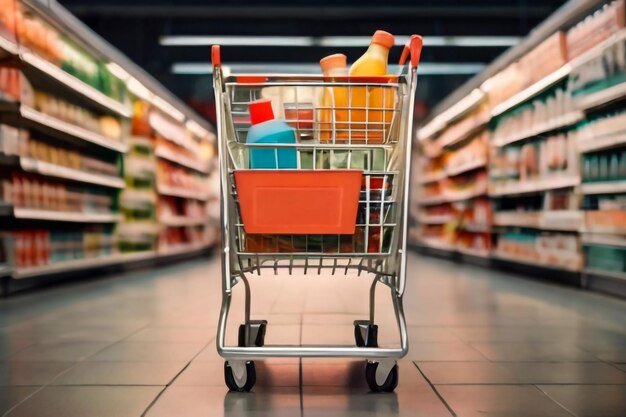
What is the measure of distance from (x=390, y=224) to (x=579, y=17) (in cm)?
379

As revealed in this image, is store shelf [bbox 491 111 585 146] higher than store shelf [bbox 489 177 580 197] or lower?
higher

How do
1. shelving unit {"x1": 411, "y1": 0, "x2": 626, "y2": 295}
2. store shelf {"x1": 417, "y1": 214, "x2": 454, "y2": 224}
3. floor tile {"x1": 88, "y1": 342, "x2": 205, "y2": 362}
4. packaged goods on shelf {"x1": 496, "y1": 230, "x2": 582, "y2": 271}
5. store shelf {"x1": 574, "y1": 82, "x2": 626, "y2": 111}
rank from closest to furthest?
floor tile {"x1": 88, "y1": 342, "x2": 205, "y2": 362}
store shelf {"x1": 574, "y1": 82, "x2": 626, "y2": 111}
shelving unit {"x1": 411, "y1": 0, "x2": 626, "y2": 295}
packaged goods on shelf {"x1": 496, "y1": 230, "x2": 582, "y2": 271}
store shelf {"x1": 417, "y1": 214, "x2": 454, "y2": 224}

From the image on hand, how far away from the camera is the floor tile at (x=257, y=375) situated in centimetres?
183

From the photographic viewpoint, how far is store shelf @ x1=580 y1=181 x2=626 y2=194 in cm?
391

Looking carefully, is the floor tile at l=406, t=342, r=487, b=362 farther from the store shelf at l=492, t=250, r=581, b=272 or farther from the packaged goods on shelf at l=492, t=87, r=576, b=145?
the packaged goods on shelf at l=492, t=87, r=576, b=145

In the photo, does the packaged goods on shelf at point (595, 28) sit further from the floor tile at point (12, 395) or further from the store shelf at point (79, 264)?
the store shelf at point (79, 264)

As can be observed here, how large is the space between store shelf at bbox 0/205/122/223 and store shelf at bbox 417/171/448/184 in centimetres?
516

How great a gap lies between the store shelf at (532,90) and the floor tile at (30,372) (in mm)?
4219

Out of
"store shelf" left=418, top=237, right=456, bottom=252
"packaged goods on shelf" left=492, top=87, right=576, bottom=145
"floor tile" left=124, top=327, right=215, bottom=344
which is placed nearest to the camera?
"floor tile" left=124, top=327, right=215, bottom=344

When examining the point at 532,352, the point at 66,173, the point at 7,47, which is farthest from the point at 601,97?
the point at 66,173

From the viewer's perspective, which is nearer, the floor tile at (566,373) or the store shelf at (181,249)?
the floor tile at (566,373)

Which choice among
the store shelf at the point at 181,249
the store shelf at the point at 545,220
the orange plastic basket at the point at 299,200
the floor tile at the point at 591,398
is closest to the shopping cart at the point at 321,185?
the orange plastic basket at the point at 299,200

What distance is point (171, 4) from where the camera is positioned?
9531mm

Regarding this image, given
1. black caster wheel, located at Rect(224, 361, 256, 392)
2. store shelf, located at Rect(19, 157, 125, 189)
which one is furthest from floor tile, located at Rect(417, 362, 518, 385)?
store shelf, located at Rect(19, 157, 125, 189)
